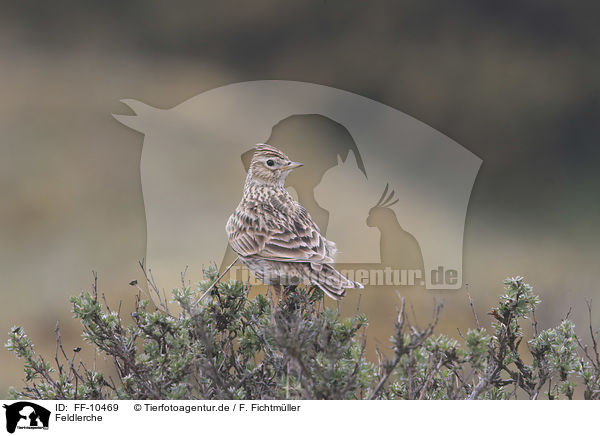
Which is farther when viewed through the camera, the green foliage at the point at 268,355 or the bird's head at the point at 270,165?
the bird's head at the point at 270,165

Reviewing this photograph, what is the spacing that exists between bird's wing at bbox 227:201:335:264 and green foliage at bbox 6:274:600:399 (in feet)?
0.96

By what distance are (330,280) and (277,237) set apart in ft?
1.54

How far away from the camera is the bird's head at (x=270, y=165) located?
3.65 meters

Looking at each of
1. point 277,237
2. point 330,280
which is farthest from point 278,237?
point 330,280

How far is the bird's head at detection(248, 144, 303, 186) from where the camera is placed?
3.65 metres

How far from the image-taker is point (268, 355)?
8.61ft

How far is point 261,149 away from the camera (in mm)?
3703

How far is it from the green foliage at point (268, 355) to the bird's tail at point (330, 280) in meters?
0.12
